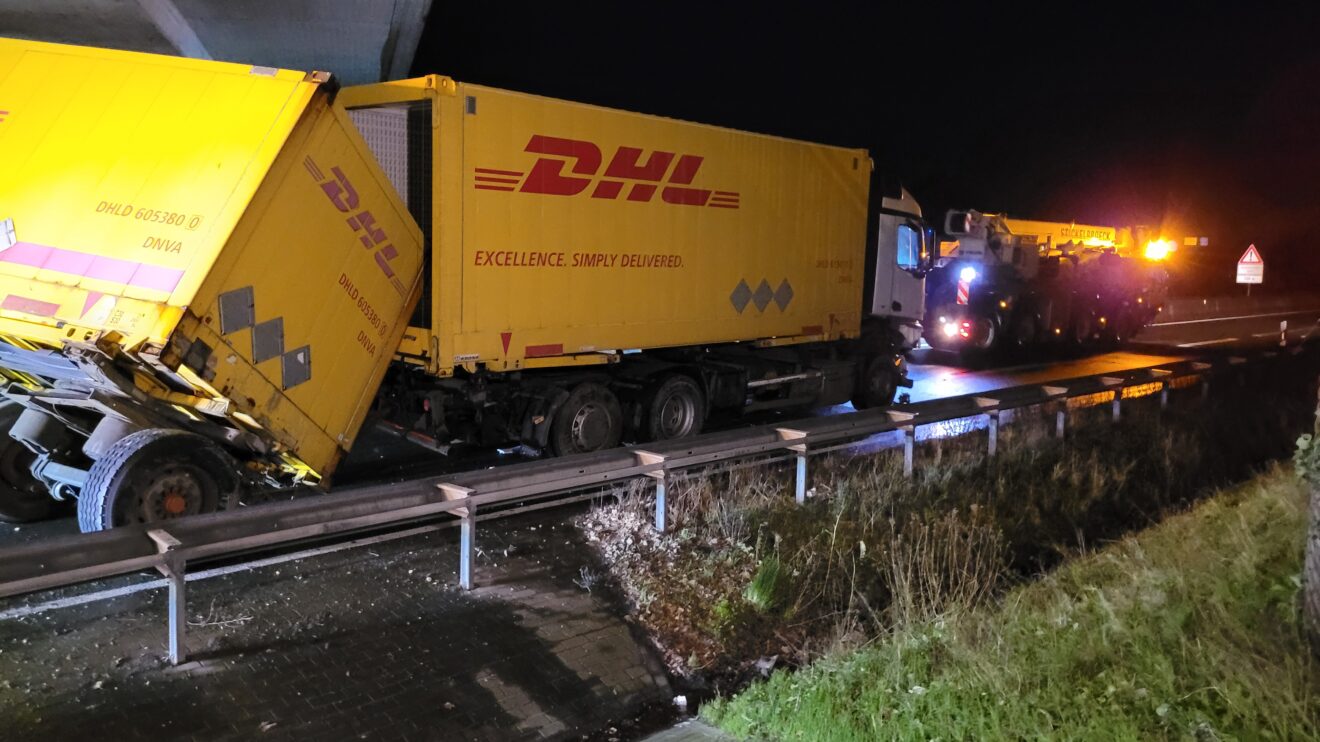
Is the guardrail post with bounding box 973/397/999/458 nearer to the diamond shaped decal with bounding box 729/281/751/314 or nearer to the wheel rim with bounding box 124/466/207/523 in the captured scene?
the diamond shaped decal with bounding box 729/281/751/314

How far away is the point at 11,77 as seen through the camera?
6930 mm

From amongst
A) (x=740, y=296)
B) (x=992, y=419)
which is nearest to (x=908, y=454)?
(x=992, y=419)

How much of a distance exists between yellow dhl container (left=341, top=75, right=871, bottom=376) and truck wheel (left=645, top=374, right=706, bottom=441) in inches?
19.3

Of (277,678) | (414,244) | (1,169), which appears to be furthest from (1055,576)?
(1,169)

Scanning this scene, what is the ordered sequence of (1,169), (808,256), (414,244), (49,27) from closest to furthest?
(1,169) → (414,244) → (808,256) → (49,27)

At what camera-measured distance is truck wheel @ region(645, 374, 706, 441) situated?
10.1 meters

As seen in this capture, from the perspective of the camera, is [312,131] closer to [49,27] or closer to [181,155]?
[181,155]

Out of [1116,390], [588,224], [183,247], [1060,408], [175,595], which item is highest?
[588,224]

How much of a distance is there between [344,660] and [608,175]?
213 inches

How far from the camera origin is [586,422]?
9.41 m

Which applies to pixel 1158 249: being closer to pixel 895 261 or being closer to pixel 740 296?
pixel 895 261

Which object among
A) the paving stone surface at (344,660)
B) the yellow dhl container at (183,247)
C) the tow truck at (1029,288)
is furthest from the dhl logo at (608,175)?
the tow truck at (1029,288)

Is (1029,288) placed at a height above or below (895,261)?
below

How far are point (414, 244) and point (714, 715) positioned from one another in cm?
466
